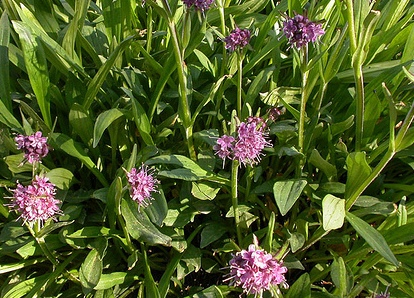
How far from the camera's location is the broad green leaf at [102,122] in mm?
1868

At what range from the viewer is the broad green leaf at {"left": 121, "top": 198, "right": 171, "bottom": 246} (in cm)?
181

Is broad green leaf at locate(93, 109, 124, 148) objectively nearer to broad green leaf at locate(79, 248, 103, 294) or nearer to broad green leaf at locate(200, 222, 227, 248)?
broad green leaf at locate(79, 248, 103, 294)

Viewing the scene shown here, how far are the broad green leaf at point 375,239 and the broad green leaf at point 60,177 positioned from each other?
111cm

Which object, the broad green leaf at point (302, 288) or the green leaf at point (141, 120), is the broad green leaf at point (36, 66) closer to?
the green leaf at point (141, 120)

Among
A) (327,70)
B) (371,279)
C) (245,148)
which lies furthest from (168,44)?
(371,279)

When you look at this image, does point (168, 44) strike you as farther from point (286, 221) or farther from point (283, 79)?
point (286, 221)

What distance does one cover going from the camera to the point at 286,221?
7.20 feet

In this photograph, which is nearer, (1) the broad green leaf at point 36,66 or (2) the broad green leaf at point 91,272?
(2) the broad green leaf at point 91,272

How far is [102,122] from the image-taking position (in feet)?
6.20

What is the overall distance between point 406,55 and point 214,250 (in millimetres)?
1166

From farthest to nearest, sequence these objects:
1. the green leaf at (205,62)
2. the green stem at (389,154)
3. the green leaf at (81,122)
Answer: the green leaf at (205,62) → the green leaf at (81,122) → the green stem at (389,154)

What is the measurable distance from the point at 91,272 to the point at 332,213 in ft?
2.95

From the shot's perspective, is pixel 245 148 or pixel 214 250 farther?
pixel 214 250

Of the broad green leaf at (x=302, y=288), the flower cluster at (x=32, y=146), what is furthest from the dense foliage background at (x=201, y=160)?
the flower cluster at (x=32, y=146)
